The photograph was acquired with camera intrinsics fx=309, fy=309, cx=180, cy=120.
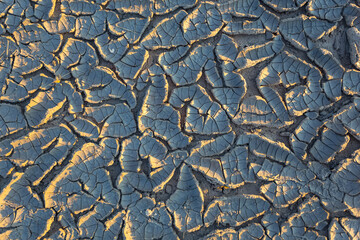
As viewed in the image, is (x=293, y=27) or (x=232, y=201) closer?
(x=232, y=201)

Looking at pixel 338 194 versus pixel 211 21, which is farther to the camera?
pixel 211 21

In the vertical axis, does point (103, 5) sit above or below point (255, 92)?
above

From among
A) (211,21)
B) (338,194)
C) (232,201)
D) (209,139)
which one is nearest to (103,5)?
(211,21)

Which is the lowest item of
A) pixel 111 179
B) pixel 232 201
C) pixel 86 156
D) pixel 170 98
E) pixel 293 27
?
pixel 232 201

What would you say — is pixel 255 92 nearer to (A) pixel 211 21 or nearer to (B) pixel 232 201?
(A) pixel 211 21

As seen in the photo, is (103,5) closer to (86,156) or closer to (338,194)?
(86,156)

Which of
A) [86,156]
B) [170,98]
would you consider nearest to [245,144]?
[170,98]
